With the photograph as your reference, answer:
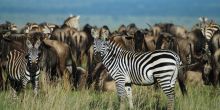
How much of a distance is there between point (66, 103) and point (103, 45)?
1.52 m

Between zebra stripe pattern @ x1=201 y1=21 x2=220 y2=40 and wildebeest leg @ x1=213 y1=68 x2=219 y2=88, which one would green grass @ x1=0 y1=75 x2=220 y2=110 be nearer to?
wildebeest leg @ x1=213 y1=68 x2=219 y2=88

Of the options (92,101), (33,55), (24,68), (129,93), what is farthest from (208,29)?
(33,55)

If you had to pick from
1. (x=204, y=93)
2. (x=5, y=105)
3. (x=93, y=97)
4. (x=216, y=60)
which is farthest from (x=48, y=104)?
(x=216, y=60)

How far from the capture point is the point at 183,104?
1173 centimetres

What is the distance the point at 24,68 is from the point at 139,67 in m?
2.62

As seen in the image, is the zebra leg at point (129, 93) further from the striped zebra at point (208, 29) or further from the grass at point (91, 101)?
the striped zebra at point (208, 29)

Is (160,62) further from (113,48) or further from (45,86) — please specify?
(45,86)

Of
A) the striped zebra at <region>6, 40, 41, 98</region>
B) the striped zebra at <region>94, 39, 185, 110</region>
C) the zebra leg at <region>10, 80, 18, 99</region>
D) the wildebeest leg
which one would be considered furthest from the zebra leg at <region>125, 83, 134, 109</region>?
the wildebeest leg

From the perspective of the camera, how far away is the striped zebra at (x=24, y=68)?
37.7ft

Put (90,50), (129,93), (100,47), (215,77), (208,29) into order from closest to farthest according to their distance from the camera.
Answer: (129,93) → (100,47) → (215,77) → (90,50) → (208,29)

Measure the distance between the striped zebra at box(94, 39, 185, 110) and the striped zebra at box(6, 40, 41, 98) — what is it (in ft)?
4.47

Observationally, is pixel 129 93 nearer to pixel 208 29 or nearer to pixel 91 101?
pixel 91 101

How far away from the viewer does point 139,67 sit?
11.4 metres

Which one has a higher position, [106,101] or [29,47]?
[29,47]
